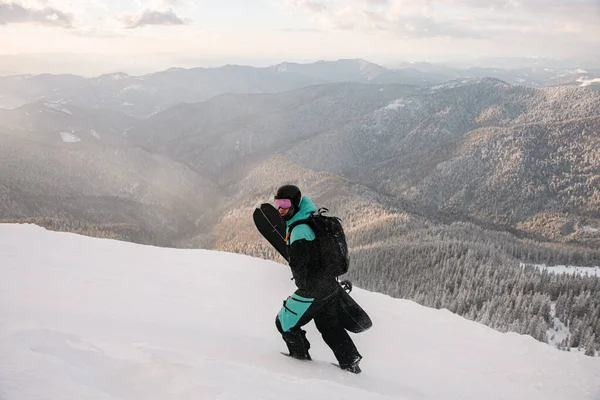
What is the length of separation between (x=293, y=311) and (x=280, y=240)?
1.41m

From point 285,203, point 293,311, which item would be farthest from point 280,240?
point 293,311

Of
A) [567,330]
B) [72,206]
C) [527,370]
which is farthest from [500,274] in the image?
[72,206]

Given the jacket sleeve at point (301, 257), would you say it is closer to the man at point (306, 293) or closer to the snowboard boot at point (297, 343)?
the man at point (306, 293)

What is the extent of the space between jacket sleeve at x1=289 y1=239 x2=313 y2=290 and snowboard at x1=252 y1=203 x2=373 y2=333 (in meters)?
0.52

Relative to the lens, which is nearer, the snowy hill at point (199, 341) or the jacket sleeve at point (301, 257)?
the snowy hill at point (199, 341)

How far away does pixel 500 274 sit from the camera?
85.9 metres

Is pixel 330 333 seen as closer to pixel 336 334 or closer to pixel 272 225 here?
pixel 336 334

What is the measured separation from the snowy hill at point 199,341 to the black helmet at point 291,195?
2.82 metres

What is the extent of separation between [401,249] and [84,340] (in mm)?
101649

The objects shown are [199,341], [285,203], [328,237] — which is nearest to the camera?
[285,203]

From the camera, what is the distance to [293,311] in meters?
7.39

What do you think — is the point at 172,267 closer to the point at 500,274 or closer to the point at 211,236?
the point at 500,274

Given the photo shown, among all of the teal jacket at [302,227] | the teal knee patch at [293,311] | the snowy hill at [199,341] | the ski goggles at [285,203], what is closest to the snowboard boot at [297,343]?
the teal knee patch at [293,311]

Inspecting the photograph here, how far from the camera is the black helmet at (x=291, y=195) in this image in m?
7.00
